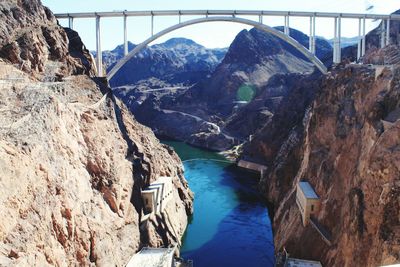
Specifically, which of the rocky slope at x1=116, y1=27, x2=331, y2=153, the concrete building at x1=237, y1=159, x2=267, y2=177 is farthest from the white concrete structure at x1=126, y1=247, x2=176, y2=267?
the rocky slope at x1=116, y1=27, x2=331, y2=153

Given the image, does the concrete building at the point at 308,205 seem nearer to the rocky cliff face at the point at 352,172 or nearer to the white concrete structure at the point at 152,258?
the rocky cliff face at the point at 352,172

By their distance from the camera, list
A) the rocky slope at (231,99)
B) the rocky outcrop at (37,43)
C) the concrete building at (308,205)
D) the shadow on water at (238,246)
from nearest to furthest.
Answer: the concrete building at (308,205), the rocky outcrop at (37,43), the shadow on water at (238,246), the rocky slope at (231,99)

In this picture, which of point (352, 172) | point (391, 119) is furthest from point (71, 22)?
point (391, 119)

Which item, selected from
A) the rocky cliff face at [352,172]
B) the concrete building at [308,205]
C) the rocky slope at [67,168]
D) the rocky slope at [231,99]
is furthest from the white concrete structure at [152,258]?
the rocky slope at [231,99]

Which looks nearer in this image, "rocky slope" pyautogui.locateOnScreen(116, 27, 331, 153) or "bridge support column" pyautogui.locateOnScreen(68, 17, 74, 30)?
"bridge support column" pyautogui.locateOnScreen(68, 17, 74, 30)

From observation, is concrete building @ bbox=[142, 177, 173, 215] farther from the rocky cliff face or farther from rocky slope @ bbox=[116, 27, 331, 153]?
rocky slope @ bbox=[116, 27, 331, 153]

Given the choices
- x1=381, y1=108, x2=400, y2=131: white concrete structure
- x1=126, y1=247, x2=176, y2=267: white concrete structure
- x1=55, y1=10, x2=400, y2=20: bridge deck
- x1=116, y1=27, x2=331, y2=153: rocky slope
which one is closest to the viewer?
x1=381, y1=108, x2=400, y2=131: white concrete structure
